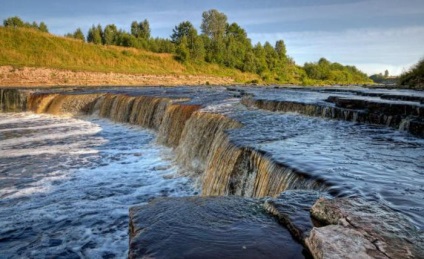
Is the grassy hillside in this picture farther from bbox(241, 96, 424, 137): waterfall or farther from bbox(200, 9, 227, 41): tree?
bbox(200, 9, 227, 41): tree

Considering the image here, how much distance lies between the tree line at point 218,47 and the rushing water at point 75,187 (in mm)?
46733

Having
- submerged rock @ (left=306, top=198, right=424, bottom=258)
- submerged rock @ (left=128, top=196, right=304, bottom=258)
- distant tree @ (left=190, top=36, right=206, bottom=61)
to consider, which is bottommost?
submerged rock @ (left=128, top=196, right=304, bottom=258)

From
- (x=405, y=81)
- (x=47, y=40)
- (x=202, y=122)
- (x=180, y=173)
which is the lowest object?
(x=180, y=173)

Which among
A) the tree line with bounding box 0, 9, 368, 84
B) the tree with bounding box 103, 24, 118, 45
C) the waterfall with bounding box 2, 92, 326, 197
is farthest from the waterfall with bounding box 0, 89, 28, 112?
the tree with bounding box 103, 24, 118, 45

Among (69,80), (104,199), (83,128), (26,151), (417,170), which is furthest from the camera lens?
(69,80)

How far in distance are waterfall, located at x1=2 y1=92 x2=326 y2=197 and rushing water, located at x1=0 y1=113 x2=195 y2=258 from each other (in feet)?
2.74

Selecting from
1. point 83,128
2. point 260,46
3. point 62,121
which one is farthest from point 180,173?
point 260,46

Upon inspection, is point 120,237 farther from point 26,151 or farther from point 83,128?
point 83,128

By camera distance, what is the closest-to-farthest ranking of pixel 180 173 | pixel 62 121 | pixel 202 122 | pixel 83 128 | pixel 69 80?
1. pixel 180 173
2. pixel 202 122
3. pixel 83 128
4. pixel 62 121
5. pixel 69 80

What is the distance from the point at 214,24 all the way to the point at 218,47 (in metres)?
24.0

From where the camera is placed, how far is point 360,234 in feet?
9.09

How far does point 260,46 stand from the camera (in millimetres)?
93375

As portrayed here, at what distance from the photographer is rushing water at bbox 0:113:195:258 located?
5816mm

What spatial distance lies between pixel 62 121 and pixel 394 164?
1946 centimetres
